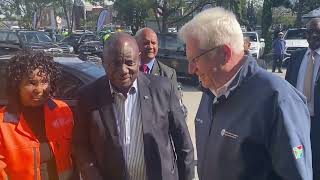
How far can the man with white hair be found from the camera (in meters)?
1.94

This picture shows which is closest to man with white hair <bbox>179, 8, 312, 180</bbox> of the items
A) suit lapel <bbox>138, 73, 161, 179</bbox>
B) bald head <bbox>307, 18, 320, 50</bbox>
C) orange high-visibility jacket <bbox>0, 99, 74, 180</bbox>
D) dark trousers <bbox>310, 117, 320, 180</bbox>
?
suit lapel <bbox>138, 73, 161, 179</bbox>

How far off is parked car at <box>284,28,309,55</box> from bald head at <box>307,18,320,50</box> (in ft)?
51.2

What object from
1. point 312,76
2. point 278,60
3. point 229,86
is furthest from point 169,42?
point 229,86

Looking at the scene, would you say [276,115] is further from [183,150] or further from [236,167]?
[183,150]

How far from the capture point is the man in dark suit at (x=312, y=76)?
13.5 feet

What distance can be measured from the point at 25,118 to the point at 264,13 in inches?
1021

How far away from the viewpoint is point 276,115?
195cm

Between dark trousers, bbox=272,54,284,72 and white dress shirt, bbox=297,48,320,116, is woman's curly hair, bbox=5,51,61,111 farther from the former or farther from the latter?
dark trousers, bbox=272,54,284,72

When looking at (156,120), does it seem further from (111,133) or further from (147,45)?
(147,45)

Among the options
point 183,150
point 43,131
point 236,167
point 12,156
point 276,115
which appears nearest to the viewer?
point 276,115

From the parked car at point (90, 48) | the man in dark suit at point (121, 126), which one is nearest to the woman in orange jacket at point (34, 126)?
the man in dark suit at point (121, 126)

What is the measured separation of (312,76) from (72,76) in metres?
2.33

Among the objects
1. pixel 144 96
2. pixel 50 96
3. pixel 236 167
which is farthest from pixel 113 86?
pixel 236 167

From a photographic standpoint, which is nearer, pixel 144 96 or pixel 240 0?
pixel 144 96
